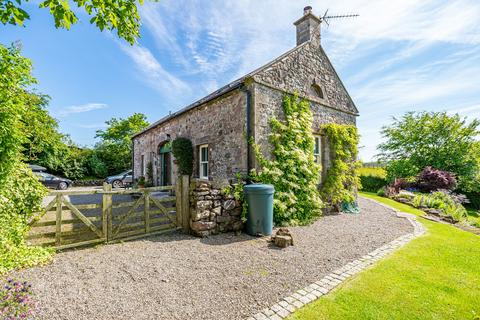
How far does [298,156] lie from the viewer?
7.51m

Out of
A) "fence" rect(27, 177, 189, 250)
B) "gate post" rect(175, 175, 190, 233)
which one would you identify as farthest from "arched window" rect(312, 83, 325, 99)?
"fence" rect(27, 177, 189, 250)

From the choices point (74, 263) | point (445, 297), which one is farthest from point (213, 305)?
point (445, 297)

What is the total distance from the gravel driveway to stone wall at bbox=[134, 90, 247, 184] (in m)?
2.79

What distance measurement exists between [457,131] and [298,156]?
2125 cm

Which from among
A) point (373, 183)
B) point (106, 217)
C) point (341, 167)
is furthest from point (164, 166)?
point (373, 183)

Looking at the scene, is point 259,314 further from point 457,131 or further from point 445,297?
point 457,131

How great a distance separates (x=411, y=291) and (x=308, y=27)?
32.4 ft

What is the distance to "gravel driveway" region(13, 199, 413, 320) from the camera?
2783mm

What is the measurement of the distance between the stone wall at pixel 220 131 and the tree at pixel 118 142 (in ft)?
59.6

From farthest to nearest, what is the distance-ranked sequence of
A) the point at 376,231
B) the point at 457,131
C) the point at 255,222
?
the point at 457,131 → the point at 376,231 → the point at 255,222

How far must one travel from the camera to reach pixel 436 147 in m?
19.9

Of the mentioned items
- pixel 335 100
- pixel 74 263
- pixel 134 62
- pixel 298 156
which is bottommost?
pixel 74 263

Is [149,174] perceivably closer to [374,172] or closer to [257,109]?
[257,109]

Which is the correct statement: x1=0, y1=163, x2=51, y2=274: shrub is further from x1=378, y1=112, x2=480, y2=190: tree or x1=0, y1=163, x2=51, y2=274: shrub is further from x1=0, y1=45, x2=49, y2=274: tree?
x1=378, y1=112, x2=480, y2=190: tree
